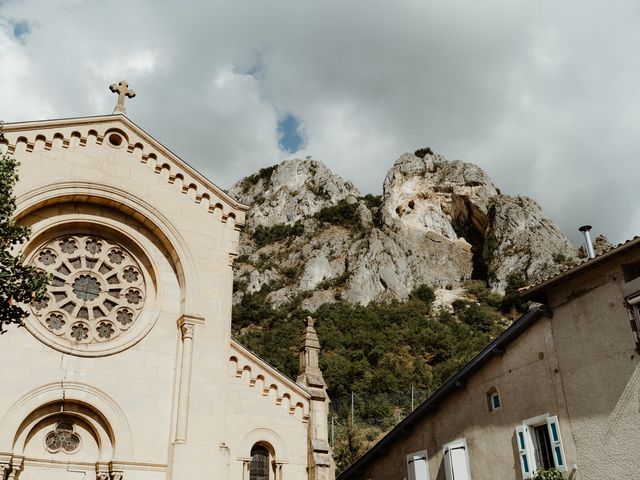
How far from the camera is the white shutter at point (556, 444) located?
13914 mm

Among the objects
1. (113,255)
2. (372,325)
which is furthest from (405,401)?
(113,255)

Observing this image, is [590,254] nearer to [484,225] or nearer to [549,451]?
[549,451]

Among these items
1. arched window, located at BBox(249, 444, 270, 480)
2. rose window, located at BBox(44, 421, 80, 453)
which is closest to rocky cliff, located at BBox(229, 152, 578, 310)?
arched window, located at BBox(249, 444, 270, 480)

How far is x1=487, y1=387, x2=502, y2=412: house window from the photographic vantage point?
650 inches

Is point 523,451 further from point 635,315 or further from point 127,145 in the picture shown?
point 127,145

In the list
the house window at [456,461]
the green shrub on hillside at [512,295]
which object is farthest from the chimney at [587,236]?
the green shrub on hillside at [512,295]

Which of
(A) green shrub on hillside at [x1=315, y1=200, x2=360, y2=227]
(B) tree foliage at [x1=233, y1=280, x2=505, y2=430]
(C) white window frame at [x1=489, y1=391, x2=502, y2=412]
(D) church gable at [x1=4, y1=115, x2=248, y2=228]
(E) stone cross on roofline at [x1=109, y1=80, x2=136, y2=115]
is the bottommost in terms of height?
(C) white window frame at [x1=489, y1=391, x2=502, y2=412]

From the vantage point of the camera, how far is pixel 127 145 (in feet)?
58.7

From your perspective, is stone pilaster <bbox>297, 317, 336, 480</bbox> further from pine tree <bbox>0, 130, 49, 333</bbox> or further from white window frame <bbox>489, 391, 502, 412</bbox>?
pine tree <bbox>0, 130, 49, 333</bbox>

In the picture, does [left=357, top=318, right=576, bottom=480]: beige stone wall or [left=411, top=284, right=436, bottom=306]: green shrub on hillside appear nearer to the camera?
[left=357, top=318, right=576, bottom=480]: beige stone wall

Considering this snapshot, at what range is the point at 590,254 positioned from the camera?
1625 centimetres

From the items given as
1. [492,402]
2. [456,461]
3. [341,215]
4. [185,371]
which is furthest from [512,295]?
[185,371]

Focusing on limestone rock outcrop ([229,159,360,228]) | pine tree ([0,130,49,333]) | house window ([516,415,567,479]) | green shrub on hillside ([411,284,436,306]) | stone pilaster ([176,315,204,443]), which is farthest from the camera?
limestone rock outcrop ([229,159,360,228])

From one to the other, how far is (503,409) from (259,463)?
22.3 feet
